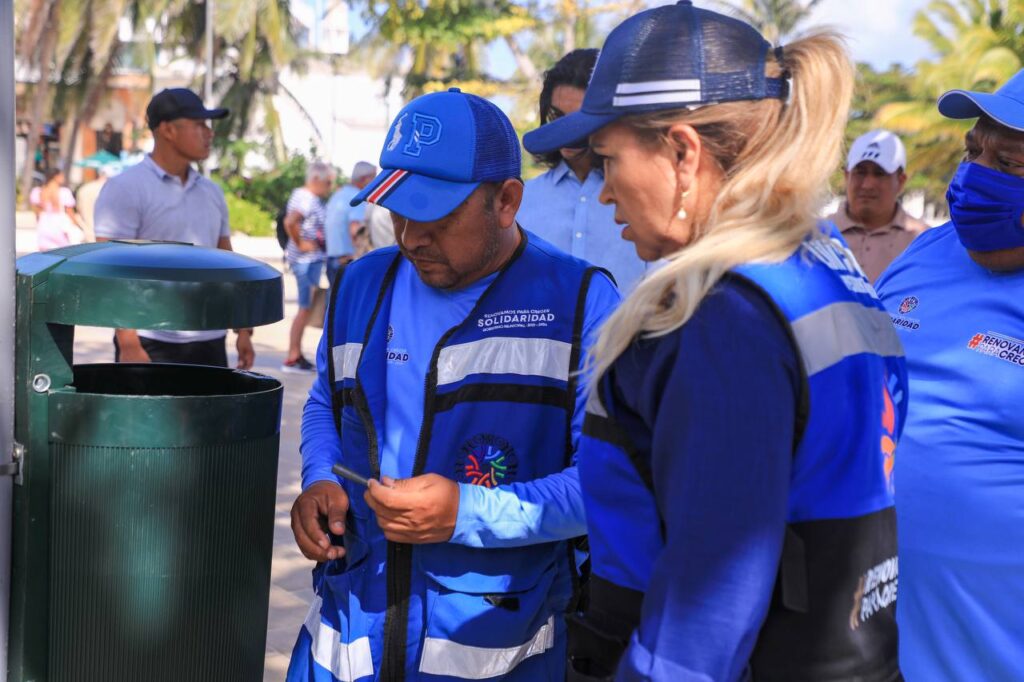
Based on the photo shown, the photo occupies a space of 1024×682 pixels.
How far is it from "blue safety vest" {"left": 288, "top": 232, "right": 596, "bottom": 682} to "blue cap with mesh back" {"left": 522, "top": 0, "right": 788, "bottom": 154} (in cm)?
74

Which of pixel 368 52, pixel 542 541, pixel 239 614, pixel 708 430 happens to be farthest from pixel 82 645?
pixel 368 52

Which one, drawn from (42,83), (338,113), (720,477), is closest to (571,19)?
(42,83)

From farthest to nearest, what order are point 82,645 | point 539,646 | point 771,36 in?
point 82,645 → point 539,646 → point 771,36

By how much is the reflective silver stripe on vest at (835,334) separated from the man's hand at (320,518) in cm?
116

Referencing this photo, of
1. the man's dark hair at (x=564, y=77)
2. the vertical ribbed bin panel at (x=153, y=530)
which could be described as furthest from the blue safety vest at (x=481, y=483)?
the man's dark hair at (x=564, y=77)

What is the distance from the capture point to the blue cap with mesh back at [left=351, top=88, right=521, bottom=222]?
216cm

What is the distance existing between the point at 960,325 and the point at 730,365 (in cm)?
142

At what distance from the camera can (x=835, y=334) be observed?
1394mm

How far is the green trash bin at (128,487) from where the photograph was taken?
232cm

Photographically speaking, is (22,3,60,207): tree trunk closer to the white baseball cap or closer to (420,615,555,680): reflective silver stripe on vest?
the white baseball cap

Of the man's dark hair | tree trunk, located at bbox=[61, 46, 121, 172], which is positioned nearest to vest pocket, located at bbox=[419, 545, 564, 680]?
the man's dark hair

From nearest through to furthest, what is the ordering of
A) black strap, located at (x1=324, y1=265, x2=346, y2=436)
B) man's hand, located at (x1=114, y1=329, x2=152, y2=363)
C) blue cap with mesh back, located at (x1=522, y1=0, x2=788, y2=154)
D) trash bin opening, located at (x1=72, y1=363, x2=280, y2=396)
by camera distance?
blue cap with mesh back, located at (x1=522, y1=0, x2=788, y2=154)
black strap, located at (x1=324, y1=265, x2=346, y2=436)
trash bin opening, located at (x1=72, y1=363, x2=280, y2=396)
man's hand, located at (x1=114, y1=329, x2=152, y2=363)

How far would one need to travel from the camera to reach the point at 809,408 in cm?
136

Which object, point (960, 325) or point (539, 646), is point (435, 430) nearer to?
point (539, 646)
